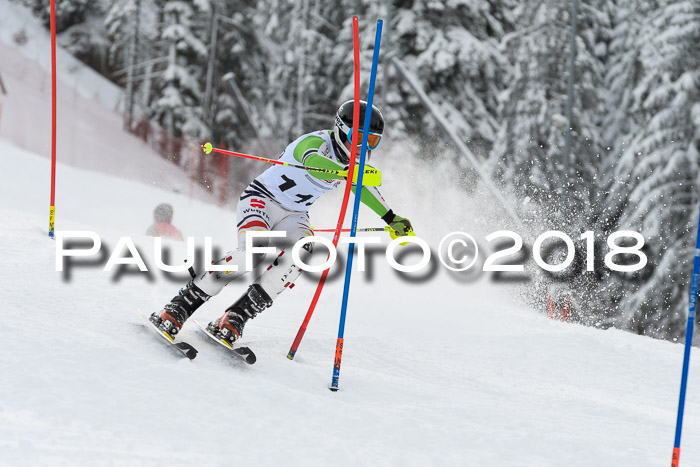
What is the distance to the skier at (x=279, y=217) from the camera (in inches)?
158

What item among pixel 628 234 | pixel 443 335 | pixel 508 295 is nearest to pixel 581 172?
pixel 628 234

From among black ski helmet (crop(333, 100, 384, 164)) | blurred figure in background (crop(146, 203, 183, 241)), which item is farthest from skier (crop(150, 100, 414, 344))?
blurred figure in background (crop(146, 203, 183, 241))

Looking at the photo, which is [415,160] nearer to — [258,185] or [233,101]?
[233,101]

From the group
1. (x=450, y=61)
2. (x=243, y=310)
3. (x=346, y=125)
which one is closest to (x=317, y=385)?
(x=243, y=310)

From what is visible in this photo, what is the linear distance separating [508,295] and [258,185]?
226 inches

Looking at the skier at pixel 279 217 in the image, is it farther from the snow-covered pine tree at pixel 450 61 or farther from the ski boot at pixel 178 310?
the snow-covered pine tree at pixel 450 61

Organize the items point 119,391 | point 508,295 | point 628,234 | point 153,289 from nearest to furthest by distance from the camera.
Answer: point 119,391 → point 153,289 → point 508,295 → point 628,234

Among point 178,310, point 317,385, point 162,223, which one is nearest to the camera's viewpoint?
point 317,385

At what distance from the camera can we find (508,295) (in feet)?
30.7

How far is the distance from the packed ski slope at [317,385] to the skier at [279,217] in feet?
0.72

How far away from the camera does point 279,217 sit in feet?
14.5

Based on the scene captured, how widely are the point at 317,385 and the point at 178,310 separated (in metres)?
0.91

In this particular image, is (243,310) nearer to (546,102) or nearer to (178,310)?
(178,310)

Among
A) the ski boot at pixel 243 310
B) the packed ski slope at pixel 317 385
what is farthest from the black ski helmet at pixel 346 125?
the packed ski slope at pixel 317 385
